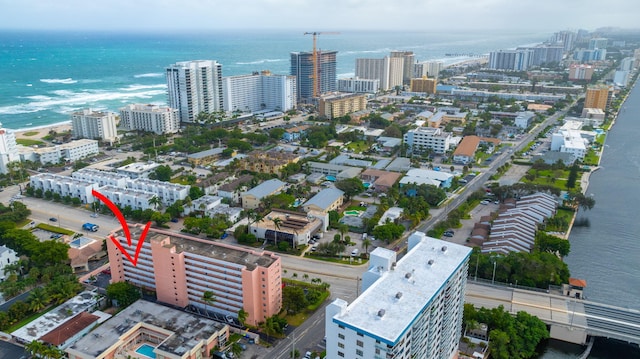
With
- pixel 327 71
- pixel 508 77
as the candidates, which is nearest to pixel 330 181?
pixel 327 71

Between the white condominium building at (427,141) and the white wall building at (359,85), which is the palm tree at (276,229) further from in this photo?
the white wall building at (359,85)

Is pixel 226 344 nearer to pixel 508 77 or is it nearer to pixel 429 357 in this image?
pixel 429 357

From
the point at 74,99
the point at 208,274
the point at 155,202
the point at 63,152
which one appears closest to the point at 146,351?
the point at 208,274

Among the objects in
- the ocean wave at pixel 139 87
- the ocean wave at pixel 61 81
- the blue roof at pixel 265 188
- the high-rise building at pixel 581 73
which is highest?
the high-rise building at pixel 581 73

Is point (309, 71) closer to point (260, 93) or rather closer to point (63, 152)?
point (260, 93)

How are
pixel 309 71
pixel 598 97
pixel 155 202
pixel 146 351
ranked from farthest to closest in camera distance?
pixel 309 71 → pixel 598 97 → pixel 155 202 → pixel 146 351

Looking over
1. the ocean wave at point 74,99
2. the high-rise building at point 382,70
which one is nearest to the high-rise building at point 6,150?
the ocean wave at point 74,99

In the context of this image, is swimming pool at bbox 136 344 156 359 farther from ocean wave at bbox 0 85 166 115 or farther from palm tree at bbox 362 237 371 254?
ocean wave at bbox 0 85 166 115

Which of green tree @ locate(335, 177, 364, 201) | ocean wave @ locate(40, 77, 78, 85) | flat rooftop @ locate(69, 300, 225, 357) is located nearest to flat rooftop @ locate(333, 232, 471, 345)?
flat rooftop @ locate(69, 300, 225, 357)
